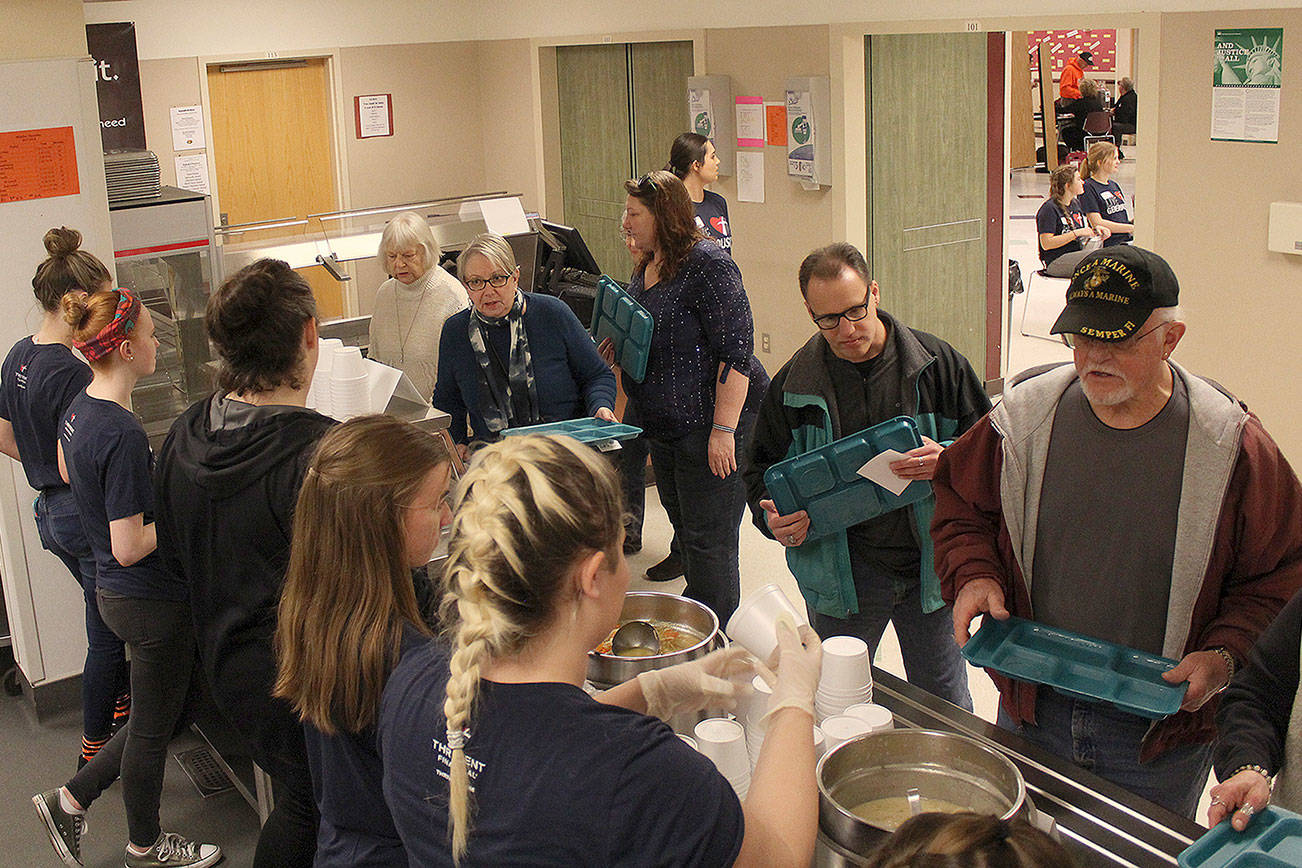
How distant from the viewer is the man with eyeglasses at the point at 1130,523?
2059mm

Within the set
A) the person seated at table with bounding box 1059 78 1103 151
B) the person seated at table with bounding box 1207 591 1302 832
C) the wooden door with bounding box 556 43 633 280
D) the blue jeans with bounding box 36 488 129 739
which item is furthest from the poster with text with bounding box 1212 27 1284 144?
the person seated at table with bounding box 1059 78 1103 151

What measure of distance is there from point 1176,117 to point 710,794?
4.11m

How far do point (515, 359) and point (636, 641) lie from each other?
1623 mm

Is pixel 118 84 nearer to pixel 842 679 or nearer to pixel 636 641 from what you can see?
pixel 636 641

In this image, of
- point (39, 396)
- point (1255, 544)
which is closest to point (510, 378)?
point (39, 396)

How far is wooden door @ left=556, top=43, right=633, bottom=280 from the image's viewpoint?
8203 millimetres

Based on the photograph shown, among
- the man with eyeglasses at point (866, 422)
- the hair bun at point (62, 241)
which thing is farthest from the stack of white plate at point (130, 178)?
the man with eyeglasses at point (866, 422)

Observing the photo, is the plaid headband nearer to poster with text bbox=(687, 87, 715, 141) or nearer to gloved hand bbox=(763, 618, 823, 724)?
gloved hand bbox=(763, 618, 823, 724)

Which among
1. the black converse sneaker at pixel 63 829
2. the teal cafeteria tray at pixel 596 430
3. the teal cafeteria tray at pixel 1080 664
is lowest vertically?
the black converse sneaker at pixel 63 829

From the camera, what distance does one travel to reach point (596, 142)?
850 cm

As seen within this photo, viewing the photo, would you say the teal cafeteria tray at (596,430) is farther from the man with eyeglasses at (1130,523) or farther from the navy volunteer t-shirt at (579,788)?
the navy volunteer t-shirt at (579,788)

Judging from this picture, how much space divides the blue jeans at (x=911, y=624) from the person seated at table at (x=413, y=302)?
2.02 m

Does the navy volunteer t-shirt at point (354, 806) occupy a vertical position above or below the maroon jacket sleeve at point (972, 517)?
below

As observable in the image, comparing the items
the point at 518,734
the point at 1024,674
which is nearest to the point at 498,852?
the point at 518,734
